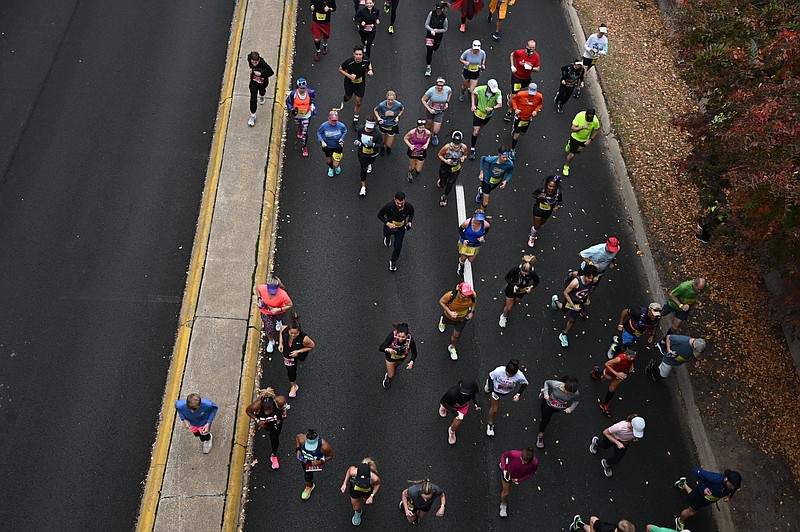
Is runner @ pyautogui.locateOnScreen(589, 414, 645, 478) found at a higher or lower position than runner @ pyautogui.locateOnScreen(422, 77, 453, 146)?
lower

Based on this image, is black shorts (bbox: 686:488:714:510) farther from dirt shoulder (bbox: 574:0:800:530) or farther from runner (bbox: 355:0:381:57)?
runner (bbox: 355:0:381:57)

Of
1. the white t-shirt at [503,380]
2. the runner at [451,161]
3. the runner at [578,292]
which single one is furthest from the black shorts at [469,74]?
the white t-shirt at [503,380]

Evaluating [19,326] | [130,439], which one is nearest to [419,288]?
[130,439]

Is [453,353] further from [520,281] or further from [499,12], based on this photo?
[499,12]

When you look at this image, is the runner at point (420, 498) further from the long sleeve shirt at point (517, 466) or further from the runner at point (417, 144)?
the runner at point (417, 144)

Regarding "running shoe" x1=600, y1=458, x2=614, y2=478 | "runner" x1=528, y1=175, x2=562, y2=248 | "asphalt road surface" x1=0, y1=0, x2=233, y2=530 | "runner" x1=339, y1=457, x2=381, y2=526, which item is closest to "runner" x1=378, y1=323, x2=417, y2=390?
"runner" x1=339, y1=457, x2=381, y2=526

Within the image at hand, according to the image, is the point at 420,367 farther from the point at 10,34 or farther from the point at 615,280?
the point at 10,34

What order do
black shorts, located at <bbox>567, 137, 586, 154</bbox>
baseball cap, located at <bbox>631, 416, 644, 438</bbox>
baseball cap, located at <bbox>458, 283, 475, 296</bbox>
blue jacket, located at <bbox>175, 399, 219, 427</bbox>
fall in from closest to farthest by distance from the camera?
1. blue jacket, located at <bbox>175, 399, 219, 427</bbox>
2. baseball cap, located at <bbox>631, 416, 644, 438</bbox>
3. baseball cap, located at <bbox>458, 283, 475, 296</bbox>
4. black shorts, located at <bbox>567, 137, 586, 154</bbox>
